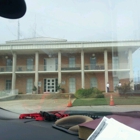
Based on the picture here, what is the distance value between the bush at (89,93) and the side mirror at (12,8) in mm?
1231

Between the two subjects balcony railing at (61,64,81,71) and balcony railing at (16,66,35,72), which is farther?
balcony railing at (61,64,81,71)

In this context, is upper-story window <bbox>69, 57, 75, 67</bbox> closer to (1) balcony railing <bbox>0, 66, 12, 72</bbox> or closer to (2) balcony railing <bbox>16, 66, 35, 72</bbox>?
(2) balcony railing <bbox>16, 66, 35, 72</bbox>

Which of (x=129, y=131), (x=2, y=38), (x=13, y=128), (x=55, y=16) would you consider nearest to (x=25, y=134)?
(x=13, y=128)

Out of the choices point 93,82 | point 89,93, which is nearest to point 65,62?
point 93,82

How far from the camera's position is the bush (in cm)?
245

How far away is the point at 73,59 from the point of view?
2.66 meters

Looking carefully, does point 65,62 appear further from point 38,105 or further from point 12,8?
point 12,8

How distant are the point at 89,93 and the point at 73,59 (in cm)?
46

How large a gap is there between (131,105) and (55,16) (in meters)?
1.21

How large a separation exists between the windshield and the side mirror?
0.42m

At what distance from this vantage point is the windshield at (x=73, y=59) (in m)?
2.10

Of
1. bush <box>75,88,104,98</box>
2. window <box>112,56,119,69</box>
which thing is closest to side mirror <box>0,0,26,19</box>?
window <box>112,56,119,69</box>

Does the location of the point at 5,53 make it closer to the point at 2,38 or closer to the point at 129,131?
the point at 2,38

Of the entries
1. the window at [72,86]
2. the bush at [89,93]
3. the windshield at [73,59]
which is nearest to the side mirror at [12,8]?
the windshield at [73,59]
